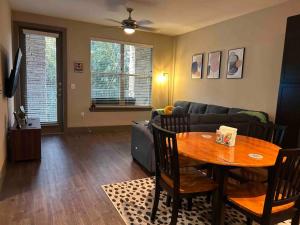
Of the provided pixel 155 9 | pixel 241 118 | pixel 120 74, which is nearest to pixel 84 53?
pixel 120 74

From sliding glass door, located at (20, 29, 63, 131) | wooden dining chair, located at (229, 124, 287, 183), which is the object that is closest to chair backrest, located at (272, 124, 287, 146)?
wooden dining chair, located at (229, 124, 287, 183)

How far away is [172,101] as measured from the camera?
23.6 feet

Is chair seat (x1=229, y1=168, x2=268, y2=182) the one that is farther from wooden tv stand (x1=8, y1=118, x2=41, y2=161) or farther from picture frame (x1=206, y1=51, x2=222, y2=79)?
picture frame (x1=206, y1=51, x2=222, y2=79)

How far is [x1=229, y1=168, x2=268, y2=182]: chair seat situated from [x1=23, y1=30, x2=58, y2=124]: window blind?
15.4 feet

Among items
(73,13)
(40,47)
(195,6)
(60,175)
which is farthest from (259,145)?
(40,47)

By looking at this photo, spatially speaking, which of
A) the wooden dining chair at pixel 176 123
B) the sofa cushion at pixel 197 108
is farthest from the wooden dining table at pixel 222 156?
the sofa cushion at pixel 197 108

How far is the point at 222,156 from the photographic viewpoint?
1.92m

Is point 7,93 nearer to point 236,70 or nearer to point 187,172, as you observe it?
point 187,172

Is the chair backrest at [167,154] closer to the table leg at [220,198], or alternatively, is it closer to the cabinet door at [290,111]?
the table leg at [220,198]

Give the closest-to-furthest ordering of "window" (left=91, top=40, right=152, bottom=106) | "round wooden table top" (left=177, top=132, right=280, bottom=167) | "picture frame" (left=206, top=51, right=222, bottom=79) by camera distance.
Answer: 1. "round wooden table top" (left=177, top=132, right=280, bottom=167)
2. "picture frame" (left=206, top=51, right=222, bottom=79)
3. "window" (left=91, top=40, right=152, bottom=106)

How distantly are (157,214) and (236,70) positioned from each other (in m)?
3.58

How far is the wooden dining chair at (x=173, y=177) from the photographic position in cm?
192

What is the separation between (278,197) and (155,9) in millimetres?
3908

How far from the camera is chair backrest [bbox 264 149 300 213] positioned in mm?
1526
